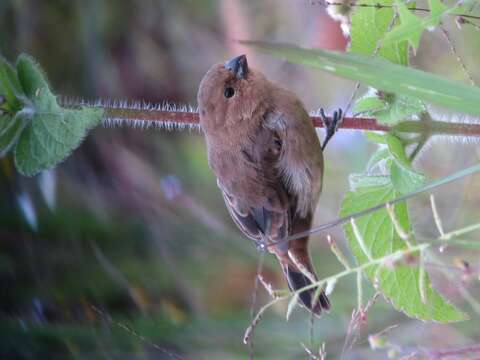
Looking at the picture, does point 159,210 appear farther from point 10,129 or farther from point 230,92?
point 10,129

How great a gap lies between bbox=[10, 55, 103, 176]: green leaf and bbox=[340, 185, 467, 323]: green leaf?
2.26ft

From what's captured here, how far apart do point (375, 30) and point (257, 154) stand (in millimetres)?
526

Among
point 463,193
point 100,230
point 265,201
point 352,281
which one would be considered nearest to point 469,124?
point 265,201

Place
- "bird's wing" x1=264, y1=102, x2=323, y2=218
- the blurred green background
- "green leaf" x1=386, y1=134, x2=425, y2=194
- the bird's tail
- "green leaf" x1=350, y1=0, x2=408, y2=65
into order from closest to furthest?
1. "green leaf" x1=386, y1=134, x2=425, y2=194
2. "green leaf" x1=350, y1=0, x2=408, y2=65
3. "bird's wing" x1=264, y1=102, x2=323, y2=218
4. the bird's tail
5. the blurred green background

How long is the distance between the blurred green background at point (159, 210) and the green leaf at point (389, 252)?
2.20 feet

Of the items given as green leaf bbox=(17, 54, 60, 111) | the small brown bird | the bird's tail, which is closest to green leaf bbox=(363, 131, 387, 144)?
the small brown bird

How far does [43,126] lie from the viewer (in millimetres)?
1772

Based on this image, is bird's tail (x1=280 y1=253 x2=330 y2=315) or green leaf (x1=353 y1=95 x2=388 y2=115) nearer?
green leaf (x1=353 y1=95 x2=388 y2=115)

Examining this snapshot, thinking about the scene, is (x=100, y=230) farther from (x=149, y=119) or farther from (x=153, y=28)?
(x=149, y=119)

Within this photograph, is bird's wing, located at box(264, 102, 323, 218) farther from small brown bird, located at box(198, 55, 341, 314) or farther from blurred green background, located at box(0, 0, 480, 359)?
blurred green background, located at box(0, 0, 480, 359)

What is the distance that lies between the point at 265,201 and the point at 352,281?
104cm

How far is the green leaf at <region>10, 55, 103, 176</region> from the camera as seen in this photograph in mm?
1699

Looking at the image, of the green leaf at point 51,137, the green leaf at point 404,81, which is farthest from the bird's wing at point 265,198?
the green leaf at point 404,81

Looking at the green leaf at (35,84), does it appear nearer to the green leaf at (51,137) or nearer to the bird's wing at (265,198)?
the green leaf at (51,137)
